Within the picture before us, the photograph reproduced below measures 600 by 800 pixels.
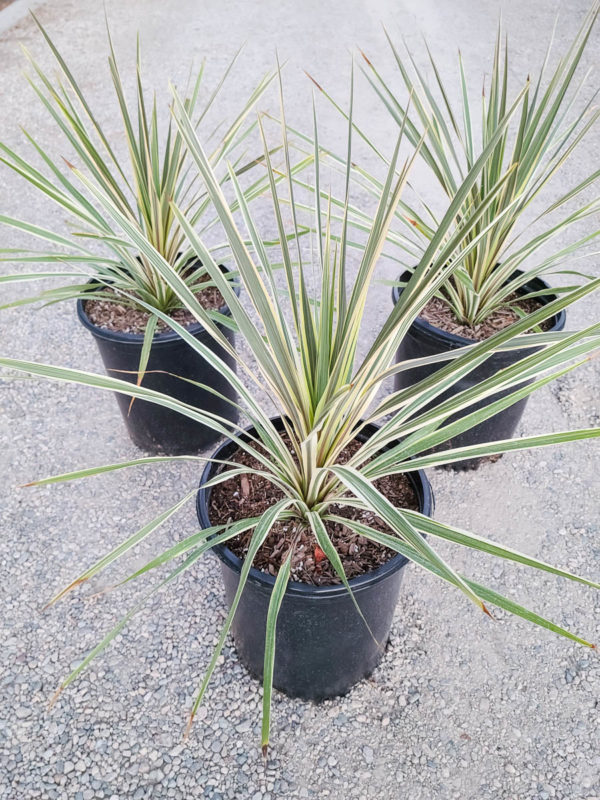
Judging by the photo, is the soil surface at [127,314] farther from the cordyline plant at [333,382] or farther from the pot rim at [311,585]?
the pot rim at [311,585]

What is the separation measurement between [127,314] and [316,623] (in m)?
0.96

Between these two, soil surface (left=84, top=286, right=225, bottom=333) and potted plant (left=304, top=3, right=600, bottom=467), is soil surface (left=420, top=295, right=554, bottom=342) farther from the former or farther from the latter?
soil surface (left=84, top=286, right=225, bottom=333)

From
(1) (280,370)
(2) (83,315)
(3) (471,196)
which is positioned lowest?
(2) (83,315)

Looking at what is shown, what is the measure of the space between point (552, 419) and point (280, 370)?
1254 mm

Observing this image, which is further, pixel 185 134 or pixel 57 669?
pixel 57 669

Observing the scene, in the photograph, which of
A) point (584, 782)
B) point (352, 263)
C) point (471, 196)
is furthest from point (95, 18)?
point (584, 782)

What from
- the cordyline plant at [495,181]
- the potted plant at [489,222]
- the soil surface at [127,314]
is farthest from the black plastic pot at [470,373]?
the soil surface at [127,314]

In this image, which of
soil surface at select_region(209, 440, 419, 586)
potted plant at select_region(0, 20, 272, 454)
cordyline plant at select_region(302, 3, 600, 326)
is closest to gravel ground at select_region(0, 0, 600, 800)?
potted plant at select_region(0, 20, 272, 454)

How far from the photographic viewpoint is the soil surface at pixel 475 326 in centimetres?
164

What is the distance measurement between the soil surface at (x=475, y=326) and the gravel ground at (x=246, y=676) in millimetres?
382

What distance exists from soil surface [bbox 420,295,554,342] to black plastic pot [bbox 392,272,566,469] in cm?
3

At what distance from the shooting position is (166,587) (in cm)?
152

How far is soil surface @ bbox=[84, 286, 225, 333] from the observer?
5.46 feet

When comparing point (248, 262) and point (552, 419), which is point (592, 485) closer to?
point (552, 419)
